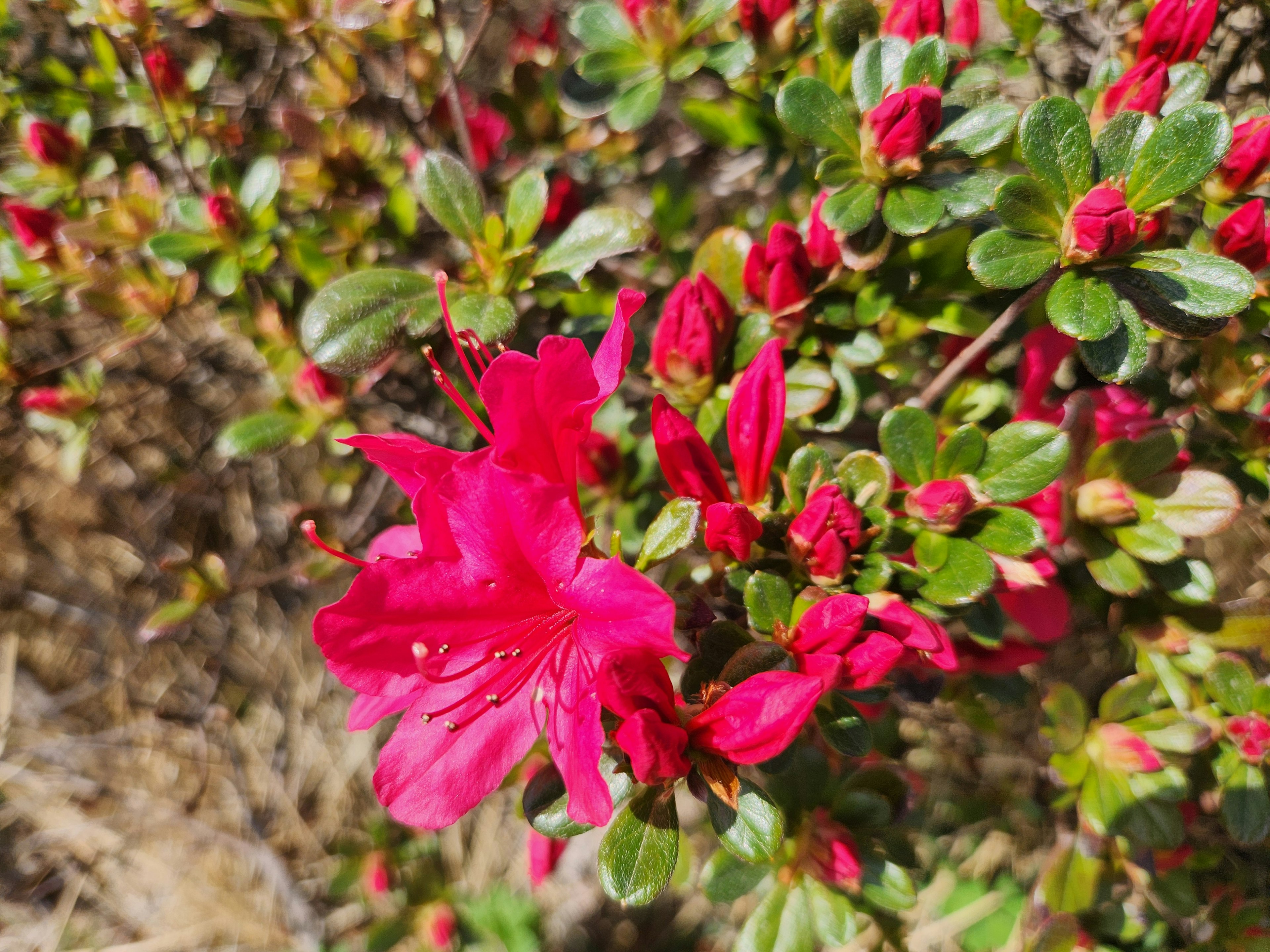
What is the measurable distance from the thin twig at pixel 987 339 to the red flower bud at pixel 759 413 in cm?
31

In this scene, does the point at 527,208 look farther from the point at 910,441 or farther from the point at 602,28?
the point at 910,441

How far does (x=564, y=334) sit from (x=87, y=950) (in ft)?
8.72

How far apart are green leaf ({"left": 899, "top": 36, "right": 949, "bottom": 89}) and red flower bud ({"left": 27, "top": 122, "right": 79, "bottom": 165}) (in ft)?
5.54

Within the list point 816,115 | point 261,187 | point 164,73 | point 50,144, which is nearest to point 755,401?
point 816,115

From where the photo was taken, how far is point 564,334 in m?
1.38

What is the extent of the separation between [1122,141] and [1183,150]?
0.25ft

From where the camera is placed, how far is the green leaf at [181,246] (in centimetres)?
140

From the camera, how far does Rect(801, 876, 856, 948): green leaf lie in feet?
4.02

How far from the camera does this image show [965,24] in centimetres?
141

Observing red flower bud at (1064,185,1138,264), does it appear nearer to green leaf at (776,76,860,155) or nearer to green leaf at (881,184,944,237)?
green leaf at (881,184,944,237)

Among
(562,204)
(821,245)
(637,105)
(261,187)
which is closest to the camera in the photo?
(821,245)

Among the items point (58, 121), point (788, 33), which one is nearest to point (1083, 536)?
point (788, 33)

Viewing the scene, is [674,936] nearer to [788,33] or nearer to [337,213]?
[337,213]

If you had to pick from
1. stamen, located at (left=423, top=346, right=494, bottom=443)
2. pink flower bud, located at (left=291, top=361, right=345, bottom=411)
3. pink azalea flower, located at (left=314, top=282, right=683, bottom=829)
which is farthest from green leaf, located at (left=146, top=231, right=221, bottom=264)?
pink azalea flower, located at (left=314, top=282, right=683, bottom=829)
